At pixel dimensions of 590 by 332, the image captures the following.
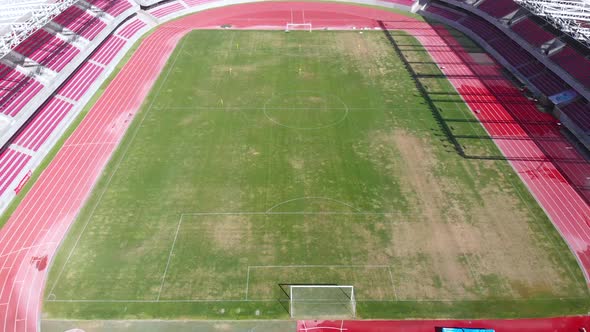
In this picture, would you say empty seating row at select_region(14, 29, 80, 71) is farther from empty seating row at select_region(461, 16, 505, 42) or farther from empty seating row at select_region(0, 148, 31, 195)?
empty seating row at select_region(461, 16, 505, 42)

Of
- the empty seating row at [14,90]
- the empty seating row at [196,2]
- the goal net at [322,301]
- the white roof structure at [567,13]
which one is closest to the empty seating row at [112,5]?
the empty seating row at [196,2]

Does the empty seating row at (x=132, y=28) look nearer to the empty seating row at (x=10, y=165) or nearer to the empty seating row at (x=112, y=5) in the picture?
the empty seating row at (x=112, y=5)

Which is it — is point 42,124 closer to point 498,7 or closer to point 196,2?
point 196,2

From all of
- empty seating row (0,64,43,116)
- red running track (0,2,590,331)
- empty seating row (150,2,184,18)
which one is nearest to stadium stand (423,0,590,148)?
red running track (0,2,590,331)

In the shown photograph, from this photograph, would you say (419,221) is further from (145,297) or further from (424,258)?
(145,297)

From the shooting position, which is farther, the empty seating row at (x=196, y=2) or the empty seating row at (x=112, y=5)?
the empty seating row at (x=196, y=2)

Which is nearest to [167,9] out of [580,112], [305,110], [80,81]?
[80,81]

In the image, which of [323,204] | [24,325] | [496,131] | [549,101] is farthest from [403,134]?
[24,325]
